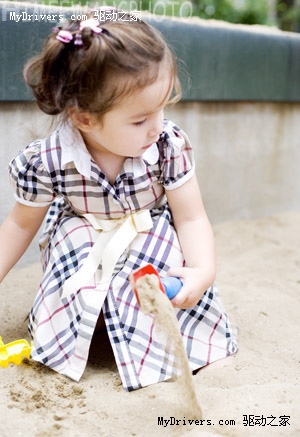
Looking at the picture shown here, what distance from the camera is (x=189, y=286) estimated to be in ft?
5.08

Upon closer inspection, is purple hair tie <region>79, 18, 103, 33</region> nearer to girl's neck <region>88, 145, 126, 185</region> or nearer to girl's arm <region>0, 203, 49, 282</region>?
girl's neck <region>88, 145, 126, 185</region>

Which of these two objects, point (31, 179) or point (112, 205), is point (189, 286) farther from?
point (31, 179)

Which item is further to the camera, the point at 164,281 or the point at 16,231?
the point at 16,231

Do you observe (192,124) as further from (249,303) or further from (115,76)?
(115,76)

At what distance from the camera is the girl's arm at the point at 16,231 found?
68.4 inches

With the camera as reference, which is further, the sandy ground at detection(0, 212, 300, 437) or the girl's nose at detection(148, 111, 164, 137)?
the girl's nose at detection(148, 111, 164, 137)

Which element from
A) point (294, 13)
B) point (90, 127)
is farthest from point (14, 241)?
point (294, 13)

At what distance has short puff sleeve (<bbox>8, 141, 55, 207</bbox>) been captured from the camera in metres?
1.68

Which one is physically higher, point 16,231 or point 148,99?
point 148,99

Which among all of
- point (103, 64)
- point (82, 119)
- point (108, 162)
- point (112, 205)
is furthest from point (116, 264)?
point (103, 64)

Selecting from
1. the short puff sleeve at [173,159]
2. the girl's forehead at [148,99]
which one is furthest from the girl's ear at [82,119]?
the short puff sleeve at [173,159]

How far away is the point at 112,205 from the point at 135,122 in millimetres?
291

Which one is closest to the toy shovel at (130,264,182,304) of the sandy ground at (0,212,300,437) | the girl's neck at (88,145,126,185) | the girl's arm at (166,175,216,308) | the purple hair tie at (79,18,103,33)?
the girl's arm at (166,175,216,308)

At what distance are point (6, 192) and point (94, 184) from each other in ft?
2.36
